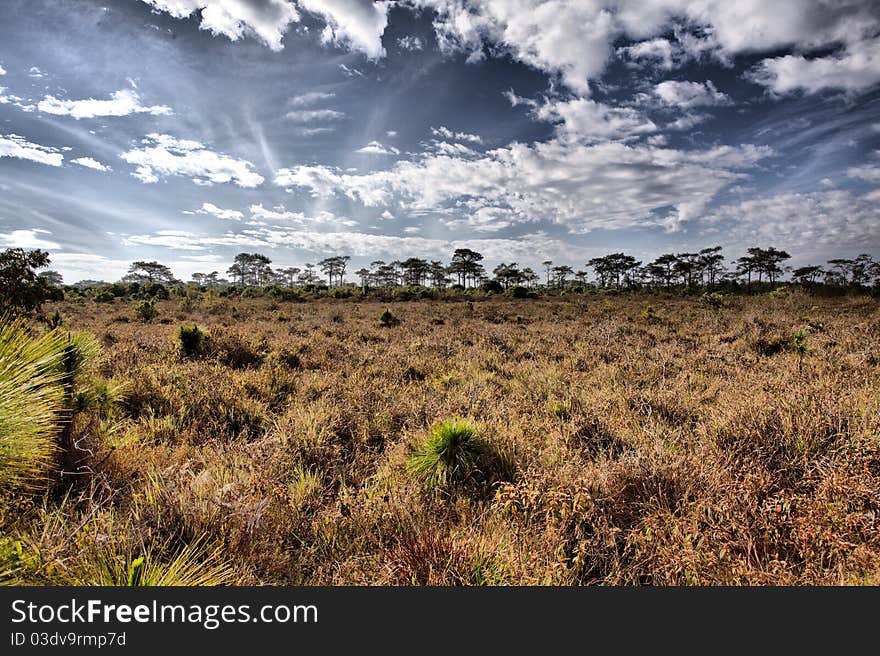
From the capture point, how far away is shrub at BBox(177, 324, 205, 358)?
877 centimetres

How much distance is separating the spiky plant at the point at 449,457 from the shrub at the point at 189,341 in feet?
25.2

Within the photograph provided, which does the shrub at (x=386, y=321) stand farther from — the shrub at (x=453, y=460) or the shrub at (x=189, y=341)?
the shrub at (x=453, y=460)

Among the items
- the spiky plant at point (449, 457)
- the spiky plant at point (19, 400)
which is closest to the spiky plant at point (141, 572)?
the spiky plant at point (19, 400)

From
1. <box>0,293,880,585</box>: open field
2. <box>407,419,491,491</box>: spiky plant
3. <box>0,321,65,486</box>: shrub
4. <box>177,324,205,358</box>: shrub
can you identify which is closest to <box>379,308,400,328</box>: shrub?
<box>177,324,205,358</box>: shrub

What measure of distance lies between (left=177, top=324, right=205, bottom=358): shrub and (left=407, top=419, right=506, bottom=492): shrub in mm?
7731

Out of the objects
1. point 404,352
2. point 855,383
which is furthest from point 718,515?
point 404,352

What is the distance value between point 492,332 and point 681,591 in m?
12.1

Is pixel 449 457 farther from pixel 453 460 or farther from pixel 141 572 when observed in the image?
pixel 141 572

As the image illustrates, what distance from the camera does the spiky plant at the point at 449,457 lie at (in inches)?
137

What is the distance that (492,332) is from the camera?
548 inches

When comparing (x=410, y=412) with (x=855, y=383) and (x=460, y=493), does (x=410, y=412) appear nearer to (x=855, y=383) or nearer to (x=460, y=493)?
(x=460, y=493)

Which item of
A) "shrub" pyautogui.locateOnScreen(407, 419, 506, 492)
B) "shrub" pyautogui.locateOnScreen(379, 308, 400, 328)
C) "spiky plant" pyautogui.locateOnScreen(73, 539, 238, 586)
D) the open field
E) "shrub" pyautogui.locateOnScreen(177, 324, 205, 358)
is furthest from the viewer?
"shrub" pyautogui.locateOnScreen(379, 308, 400, 328)

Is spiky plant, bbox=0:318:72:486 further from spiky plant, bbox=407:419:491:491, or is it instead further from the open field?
spiky plant, bbox=407:419:491:491

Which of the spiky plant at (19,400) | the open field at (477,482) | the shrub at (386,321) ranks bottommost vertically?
the open field at (477,482)
